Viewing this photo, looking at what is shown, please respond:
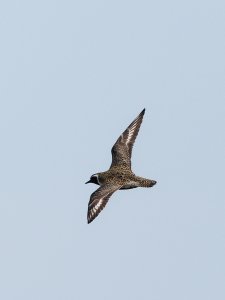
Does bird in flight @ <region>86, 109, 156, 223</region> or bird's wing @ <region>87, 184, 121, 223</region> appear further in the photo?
bird in flight @ <region>86, 109, 156, 223</region>

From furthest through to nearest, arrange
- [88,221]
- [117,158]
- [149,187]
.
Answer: [117,158]
[149,187]
[88,221]

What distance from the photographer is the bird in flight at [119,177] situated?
2527cm

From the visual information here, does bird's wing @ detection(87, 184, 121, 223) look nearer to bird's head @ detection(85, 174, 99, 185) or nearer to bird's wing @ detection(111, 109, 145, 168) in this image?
bird's head @ detection(85, 174, 99, 185)

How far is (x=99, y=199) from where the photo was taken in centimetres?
A: 2550

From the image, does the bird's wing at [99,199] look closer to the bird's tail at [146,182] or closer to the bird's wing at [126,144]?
the bird's tail at [146,182]

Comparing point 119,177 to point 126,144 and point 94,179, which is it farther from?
point 126,144

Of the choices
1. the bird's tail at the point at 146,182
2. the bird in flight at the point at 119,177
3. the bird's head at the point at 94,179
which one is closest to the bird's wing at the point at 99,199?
the bird in flight at the point at 119,177

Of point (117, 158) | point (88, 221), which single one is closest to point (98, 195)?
point (88, 221)

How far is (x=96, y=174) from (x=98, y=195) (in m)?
3.13

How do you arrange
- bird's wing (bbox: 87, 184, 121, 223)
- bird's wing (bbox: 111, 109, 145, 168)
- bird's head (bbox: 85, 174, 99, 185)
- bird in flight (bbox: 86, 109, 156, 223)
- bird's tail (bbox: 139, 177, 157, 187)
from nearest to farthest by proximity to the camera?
bird's wing (bbox: 87, 184, 121, 223), bird in flight (bbox: 86, 109, 156, 223), bird's tail (bbox: 139, 177, 157, 187), bird's head (bbox: 85, 174, 99, 185), bird's wing (bbox: 111, 109, 145, 168)

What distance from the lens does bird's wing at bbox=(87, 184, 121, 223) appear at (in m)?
24.6

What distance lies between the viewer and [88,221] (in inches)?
954

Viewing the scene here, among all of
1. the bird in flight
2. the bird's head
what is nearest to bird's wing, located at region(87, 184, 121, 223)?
the bird in flight

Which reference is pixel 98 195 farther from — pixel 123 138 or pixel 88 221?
pixel 123 138
